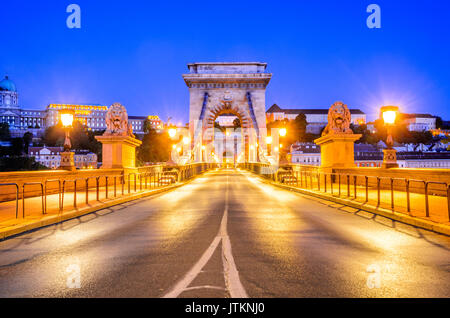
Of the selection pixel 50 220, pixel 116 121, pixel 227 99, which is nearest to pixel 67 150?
pixel 116 121

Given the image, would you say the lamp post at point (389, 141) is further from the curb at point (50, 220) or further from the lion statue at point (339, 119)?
the curb at point (50, 220)

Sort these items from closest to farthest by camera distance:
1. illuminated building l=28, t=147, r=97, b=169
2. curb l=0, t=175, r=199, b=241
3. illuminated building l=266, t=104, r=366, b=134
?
curb l=0, t=175, r=199, b=241, illuminated building l=28, t=147, r=97, b=169, illuminated building l=266, t=104, r=366, b=134

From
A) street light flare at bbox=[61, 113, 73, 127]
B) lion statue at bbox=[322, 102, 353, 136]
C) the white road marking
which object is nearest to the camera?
the white road marking

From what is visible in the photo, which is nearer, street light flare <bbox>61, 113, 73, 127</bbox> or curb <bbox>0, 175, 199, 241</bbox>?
curb <bbox>0, 175, 199, 241</bbox>

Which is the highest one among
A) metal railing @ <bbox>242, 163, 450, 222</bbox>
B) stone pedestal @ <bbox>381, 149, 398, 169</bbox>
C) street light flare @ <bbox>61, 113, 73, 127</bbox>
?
street light flare @ <bbox>61, 113, 73, 127</bbox>

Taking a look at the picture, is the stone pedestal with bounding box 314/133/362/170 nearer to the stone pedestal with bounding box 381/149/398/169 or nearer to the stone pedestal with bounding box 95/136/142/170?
the stone pedestal with bounding box 381/149/398/169

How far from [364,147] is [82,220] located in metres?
107

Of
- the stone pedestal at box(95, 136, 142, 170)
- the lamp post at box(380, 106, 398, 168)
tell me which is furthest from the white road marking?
the stone pedestal at box(95, 136, 142, 170)

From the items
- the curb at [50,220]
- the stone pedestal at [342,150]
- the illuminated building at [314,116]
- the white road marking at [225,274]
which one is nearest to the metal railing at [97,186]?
the curb at [50,220]

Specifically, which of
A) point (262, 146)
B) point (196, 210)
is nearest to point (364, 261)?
point (196, 210)

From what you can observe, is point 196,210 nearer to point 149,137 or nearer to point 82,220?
point 82,220

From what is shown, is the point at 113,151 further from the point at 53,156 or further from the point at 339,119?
the point at 53,156

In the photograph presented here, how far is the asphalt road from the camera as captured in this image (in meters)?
4.13
